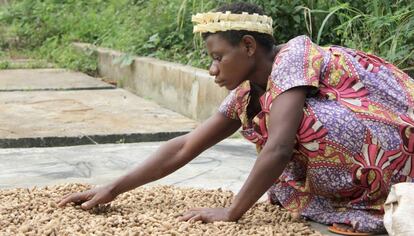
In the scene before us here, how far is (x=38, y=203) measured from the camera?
10.7ft

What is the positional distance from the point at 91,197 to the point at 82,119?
287 cm

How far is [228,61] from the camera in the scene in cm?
294

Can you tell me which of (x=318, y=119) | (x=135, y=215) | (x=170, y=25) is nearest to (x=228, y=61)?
(x=318, y=119)

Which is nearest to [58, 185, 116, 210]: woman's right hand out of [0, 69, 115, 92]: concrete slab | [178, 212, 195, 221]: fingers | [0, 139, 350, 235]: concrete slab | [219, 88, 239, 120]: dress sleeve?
[178, 212, 195, 221]: fingers

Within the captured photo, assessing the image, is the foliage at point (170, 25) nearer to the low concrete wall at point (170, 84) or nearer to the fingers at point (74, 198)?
the low concrete wall at point (170, 84)

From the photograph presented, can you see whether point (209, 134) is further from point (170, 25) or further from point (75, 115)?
point (170, 25)

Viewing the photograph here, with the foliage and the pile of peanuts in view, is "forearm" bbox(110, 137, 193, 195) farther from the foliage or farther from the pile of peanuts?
the foliage

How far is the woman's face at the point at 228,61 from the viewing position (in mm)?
2943

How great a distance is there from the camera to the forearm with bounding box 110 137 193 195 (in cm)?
322

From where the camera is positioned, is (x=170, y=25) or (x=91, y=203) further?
(x=170, y=25)

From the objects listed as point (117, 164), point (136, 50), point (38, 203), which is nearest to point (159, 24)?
point (136, 50)

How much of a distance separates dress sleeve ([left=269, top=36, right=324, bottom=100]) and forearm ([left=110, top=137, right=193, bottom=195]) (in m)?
0.56

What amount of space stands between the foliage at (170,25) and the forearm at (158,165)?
1682mm

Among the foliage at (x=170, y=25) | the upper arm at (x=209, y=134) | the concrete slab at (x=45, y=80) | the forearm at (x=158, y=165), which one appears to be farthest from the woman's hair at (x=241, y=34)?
the concrete slab at (x=45, y=80)
